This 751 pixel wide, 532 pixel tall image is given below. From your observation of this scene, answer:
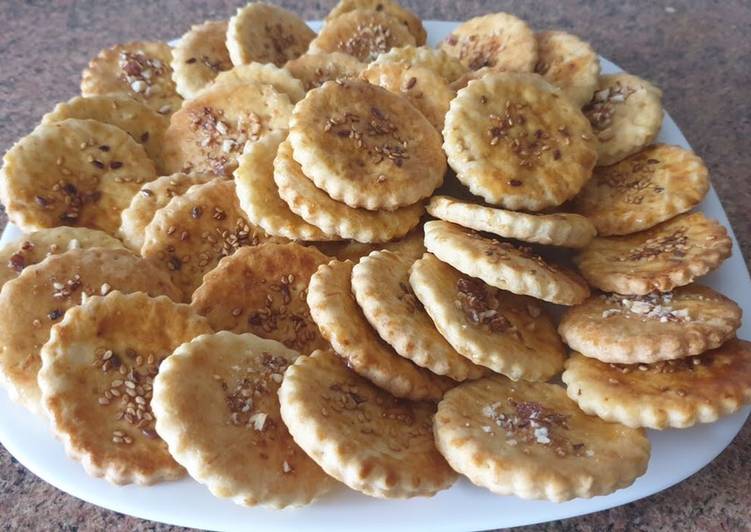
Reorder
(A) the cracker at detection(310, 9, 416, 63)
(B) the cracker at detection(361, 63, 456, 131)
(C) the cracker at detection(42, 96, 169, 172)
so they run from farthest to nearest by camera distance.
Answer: (A) the cracker at detection(310, 9, 416, 63) → (C) the cracker at detection(42, 96, 169, 172) → (B) the cracker at detection(361, 63, 456, 131)

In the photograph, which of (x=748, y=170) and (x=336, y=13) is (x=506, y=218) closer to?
(x=336, y=13)

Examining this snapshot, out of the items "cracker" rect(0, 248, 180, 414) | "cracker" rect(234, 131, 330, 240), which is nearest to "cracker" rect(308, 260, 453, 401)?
"cracker" rect(234, 131, 330, 240)

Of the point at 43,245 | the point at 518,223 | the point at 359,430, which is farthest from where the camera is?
the point at 43,245

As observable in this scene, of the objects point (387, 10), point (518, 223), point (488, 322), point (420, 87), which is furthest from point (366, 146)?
point (387, 10)

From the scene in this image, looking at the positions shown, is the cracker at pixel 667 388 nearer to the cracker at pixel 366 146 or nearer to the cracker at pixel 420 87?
the cracker at pixel 366 146

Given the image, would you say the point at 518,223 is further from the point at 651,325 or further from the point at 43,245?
the point at 43,245

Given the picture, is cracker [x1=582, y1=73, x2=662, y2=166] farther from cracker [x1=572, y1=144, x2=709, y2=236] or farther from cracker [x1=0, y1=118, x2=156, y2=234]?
cracker [x1=0, y1=118, x2=156, y2=234]
